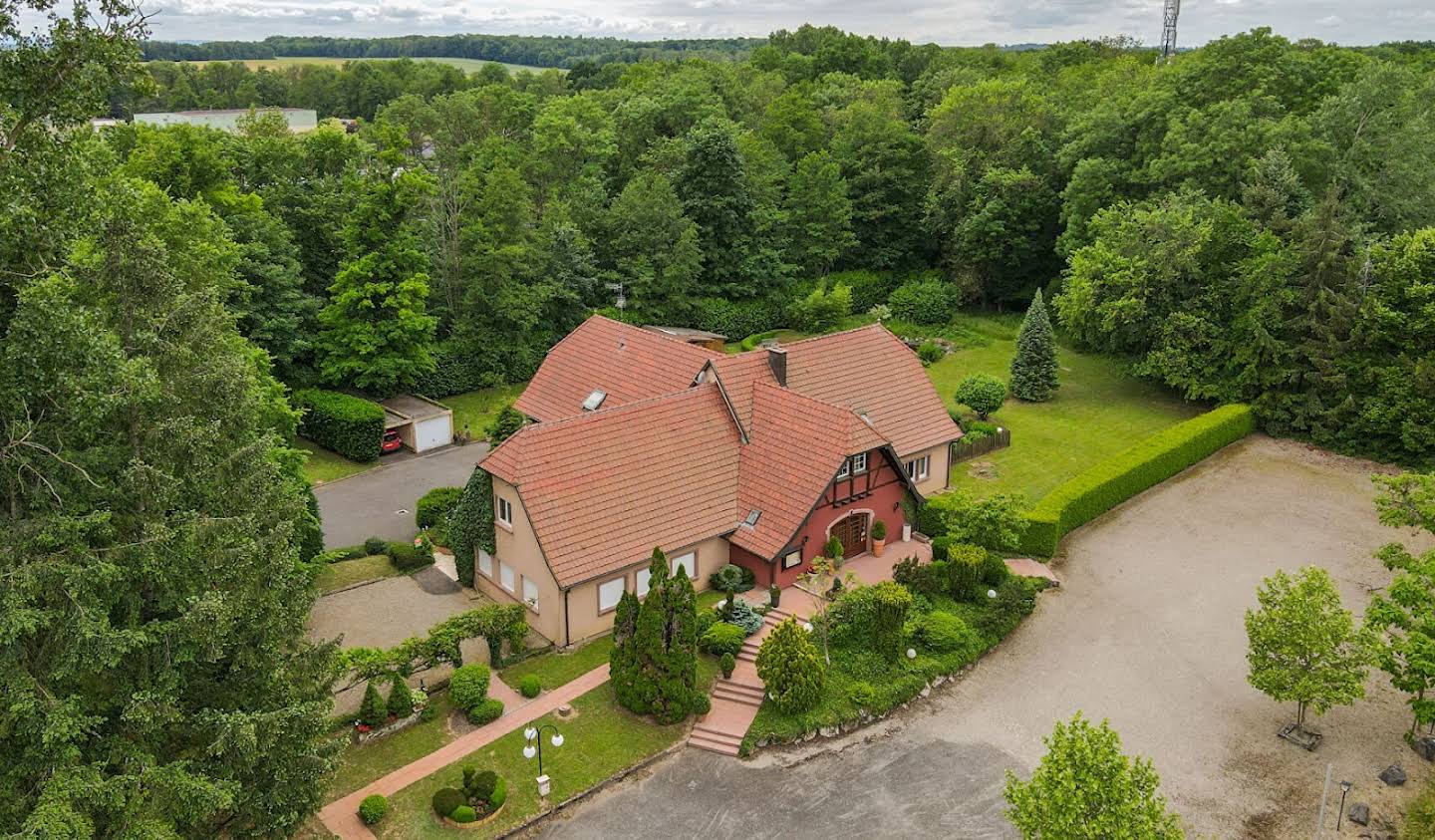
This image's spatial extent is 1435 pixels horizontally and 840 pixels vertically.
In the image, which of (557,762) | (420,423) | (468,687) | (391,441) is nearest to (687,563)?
(468,687)

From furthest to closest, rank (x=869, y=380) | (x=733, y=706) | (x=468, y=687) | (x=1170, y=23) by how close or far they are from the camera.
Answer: (x=1170, y=23)
(x=869, y=380)
(x=733, y=706)
(x=468, y=687)

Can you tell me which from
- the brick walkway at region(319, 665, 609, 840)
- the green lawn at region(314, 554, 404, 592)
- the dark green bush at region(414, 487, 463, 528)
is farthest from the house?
the dark green bush at region(414, 487, 463, 528)

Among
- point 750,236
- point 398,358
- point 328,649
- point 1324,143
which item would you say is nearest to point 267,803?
point 328,649

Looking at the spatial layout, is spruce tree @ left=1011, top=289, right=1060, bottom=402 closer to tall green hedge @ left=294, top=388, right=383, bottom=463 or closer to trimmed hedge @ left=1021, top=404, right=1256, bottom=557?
trimmed hedge @ left=1021, top=404, right=1256, bottom=557

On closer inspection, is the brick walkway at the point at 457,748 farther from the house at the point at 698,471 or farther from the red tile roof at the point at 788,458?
the red tile roof at the point at 788,458

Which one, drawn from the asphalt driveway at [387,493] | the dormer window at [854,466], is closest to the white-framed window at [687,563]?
the dormer window at [854,466]

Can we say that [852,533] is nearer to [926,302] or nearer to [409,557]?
[409,557]
